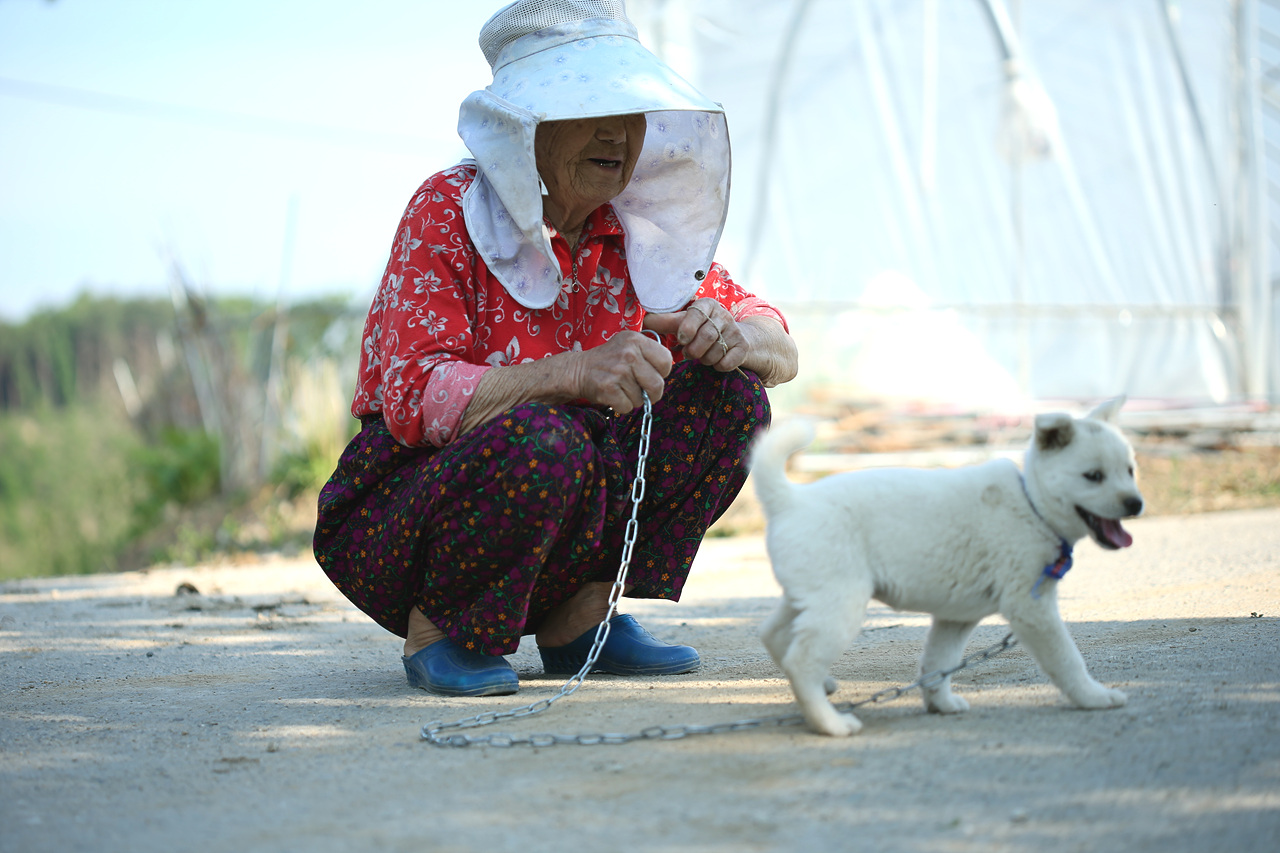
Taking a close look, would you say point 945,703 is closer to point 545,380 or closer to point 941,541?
point 941,541

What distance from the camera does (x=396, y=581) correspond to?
245 centimetres

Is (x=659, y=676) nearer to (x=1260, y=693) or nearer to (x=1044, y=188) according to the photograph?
(x=1260, y=693)

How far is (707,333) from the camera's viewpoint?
2434mm

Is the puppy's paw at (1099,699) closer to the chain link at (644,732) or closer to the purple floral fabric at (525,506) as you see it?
the chain link at (644,732)

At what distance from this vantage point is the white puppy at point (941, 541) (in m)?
1.90

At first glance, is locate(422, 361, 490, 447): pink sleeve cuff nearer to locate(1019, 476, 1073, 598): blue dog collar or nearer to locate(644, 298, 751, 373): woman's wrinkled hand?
locate(644, 298, 751, 373): woman's wrinkled hand

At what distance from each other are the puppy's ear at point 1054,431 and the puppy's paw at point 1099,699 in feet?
1.60

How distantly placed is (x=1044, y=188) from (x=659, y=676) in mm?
7980

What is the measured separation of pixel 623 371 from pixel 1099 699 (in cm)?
119

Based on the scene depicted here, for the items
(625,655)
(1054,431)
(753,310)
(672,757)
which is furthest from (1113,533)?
(625,655)

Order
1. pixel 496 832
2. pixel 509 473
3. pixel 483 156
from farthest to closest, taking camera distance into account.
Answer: pixel 483 156, pixel 509 473, pixel 496 832

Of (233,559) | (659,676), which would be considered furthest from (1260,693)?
(233,559)

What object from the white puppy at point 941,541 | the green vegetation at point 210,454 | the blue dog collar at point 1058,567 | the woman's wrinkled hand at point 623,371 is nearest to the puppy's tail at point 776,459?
the white puppy at point 941,541

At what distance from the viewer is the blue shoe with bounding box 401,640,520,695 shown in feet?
7.89
